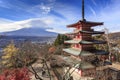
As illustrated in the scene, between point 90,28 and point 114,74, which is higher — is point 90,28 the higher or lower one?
the higher one

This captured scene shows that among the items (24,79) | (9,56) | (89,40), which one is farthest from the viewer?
(9,56)

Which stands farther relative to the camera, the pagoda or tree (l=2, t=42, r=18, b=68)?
tree (l=2, t=42, r=18, b=68)

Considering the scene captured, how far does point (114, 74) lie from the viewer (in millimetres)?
20250

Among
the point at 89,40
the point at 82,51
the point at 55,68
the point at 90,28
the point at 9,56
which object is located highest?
the point at 90,28

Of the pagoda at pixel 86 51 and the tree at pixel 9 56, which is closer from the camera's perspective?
the pagoda at pixel 86 51

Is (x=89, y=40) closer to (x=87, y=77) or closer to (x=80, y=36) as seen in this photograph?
(x=80, y=36)

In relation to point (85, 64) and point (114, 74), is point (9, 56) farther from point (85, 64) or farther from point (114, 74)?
point (114, 74)

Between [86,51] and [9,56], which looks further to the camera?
[9,56]

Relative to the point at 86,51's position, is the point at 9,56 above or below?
below

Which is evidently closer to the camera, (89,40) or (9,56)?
(89,40)

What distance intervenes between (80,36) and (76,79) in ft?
17.7

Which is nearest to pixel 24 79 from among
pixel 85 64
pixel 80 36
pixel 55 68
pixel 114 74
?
pixel 85 64

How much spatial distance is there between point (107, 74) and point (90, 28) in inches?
239

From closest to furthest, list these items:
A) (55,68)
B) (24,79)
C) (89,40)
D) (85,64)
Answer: (24,79) → (85,64) → (89,40) → (55,68)
